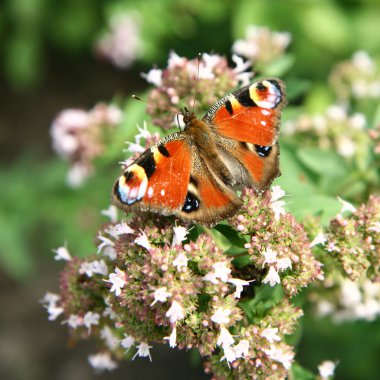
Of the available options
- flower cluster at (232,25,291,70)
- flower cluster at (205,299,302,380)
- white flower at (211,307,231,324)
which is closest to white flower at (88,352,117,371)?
flower cluster at (205,299,302,380)

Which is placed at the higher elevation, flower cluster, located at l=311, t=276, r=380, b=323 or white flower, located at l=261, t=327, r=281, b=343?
flower cluster, located at l=311, t=276, r=380, b=323

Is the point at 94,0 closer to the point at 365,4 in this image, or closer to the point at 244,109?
the point at 365,4

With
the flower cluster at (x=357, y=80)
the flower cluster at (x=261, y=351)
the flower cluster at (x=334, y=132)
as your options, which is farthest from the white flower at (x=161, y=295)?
the flower cluster at (x=357, y=80)

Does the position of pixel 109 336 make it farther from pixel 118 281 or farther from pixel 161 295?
pixel 161 295

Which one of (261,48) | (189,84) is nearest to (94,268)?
(189,84)

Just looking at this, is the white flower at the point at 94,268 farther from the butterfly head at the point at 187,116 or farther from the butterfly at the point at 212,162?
the butterfly head at the point at 187,116

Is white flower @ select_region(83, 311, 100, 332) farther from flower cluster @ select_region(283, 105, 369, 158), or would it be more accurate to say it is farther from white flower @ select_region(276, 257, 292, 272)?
flower cluster @ select_region(283, 105, 369, 158)

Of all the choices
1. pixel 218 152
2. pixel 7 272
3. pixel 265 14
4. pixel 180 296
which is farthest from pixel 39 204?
pixel 180 296
